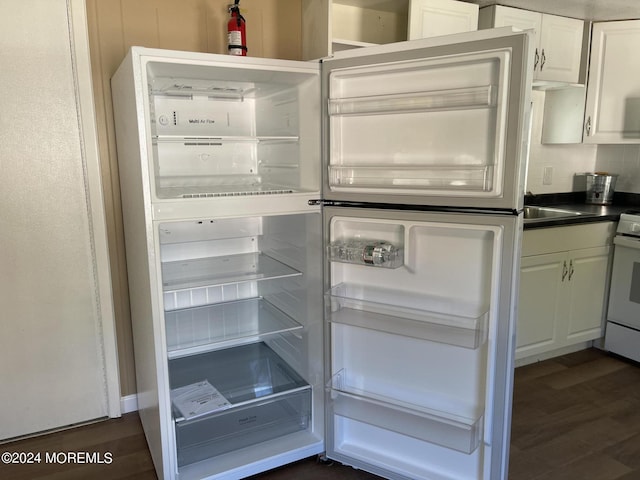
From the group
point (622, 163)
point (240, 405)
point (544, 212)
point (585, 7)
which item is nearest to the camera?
point (240, 405)

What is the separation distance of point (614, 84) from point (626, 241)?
3.34ft

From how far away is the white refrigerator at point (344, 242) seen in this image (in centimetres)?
162

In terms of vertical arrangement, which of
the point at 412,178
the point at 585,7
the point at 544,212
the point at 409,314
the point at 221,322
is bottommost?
the point at 221,322

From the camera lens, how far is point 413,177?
175 centimetres

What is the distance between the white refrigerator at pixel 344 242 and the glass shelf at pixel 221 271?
2cm

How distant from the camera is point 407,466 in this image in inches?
77.3

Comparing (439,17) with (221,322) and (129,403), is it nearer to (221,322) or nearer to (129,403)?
(221,322)

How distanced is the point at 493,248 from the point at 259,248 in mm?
1329

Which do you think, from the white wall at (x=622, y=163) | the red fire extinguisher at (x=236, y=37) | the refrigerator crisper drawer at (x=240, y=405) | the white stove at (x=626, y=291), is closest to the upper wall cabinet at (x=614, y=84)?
the white wall at (x=622, y=163)

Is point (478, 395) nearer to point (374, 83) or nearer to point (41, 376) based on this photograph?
point (374, 83)

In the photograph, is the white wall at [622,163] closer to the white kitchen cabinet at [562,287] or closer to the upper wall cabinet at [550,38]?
the white kitchen cabinet at [562,287]

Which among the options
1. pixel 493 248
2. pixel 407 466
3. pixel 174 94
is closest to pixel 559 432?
pixel 407 466

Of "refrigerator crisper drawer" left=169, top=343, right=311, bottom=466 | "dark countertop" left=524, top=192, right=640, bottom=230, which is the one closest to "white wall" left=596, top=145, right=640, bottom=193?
"dark countertop" left=524, top=192, right=640, bottom=230

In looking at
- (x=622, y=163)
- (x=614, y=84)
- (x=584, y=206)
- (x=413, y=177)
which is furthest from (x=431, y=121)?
(x=622, y=163)
